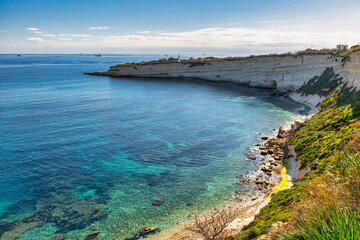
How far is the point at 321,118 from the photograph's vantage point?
46844 mm

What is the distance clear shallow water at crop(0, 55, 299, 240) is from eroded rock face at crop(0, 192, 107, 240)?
0.34ft

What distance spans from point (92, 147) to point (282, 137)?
3563 centimetres

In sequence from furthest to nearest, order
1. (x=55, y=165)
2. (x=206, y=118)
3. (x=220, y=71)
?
(x=220, y=71) < (x=206, y=118) < (x=55, y=165)

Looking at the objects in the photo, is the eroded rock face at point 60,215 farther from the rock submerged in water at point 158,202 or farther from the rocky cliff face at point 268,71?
the rocky cliff face at point 268,71

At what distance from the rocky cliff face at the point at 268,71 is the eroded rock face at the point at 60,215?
59439mm

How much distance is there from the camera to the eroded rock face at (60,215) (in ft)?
75.6

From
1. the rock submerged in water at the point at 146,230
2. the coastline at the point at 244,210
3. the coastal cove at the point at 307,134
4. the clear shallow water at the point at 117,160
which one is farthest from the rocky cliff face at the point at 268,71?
the rock submerged in water at the point at 146,230

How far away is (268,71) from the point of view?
102 metres

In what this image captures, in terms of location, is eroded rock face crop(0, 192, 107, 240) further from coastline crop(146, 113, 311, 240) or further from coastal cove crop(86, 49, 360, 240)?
coastal cove crop(86, 49, 360, 240)

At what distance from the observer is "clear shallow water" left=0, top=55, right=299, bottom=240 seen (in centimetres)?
2505

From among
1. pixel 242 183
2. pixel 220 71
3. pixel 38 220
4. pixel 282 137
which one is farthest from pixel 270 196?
pixel 220 71

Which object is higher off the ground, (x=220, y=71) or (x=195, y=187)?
(x=220, y=71)

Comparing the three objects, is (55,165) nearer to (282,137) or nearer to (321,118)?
(282,137)

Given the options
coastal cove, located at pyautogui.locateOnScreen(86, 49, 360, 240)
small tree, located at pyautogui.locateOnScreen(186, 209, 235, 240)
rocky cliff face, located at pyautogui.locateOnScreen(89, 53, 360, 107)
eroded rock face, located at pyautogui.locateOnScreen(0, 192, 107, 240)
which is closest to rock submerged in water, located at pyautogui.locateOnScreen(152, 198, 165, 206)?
coastal cove, located at pyautogui.locateOnScreen(86, 49, 360, 240)
